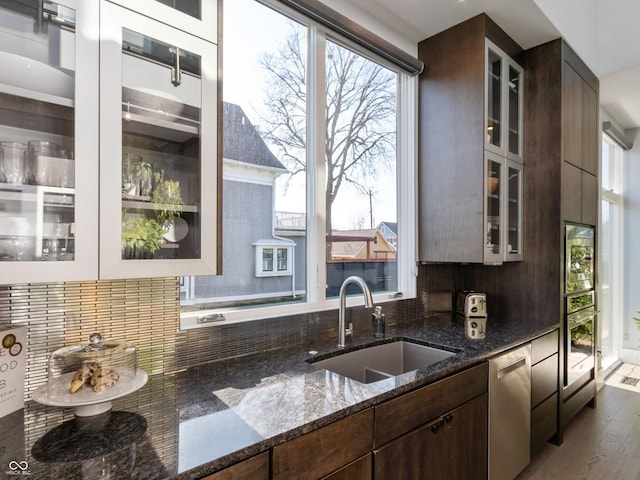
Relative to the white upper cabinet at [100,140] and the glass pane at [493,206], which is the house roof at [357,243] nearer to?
the glass pane at [493,206]

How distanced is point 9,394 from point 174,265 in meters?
0.59

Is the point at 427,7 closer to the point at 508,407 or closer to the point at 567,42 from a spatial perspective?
the point at 567,42

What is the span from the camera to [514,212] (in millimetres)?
2650

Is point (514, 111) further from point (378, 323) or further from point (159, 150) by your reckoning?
point (159, 150)

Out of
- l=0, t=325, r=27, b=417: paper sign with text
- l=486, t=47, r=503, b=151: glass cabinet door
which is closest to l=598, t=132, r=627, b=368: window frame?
l=486, t=47, r=503, b=151: glass cabinet door

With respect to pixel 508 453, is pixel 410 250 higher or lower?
higher

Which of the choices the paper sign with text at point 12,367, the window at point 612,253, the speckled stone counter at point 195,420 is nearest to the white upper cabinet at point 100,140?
the paper sign with text at point 12,367

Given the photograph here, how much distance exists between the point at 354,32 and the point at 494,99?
1.08m

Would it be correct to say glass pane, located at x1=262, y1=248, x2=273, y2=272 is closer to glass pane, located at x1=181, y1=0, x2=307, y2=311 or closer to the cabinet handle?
glass pane, located at x1=181, y1=0, x2=307, y2=311

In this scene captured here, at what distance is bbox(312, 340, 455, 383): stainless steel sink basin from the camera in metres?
1.83

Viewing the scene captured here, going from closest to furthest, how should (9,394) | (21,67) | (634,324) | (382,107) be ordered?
(21,67), (9,394), (382,107), (634,324)

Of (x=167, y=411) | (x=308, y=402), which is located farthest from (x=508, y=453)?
(x=167, y=411)

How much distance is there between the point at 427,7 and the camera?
7.34 ft

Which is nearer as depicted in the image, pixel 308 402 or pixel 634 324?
pixel 308 402
